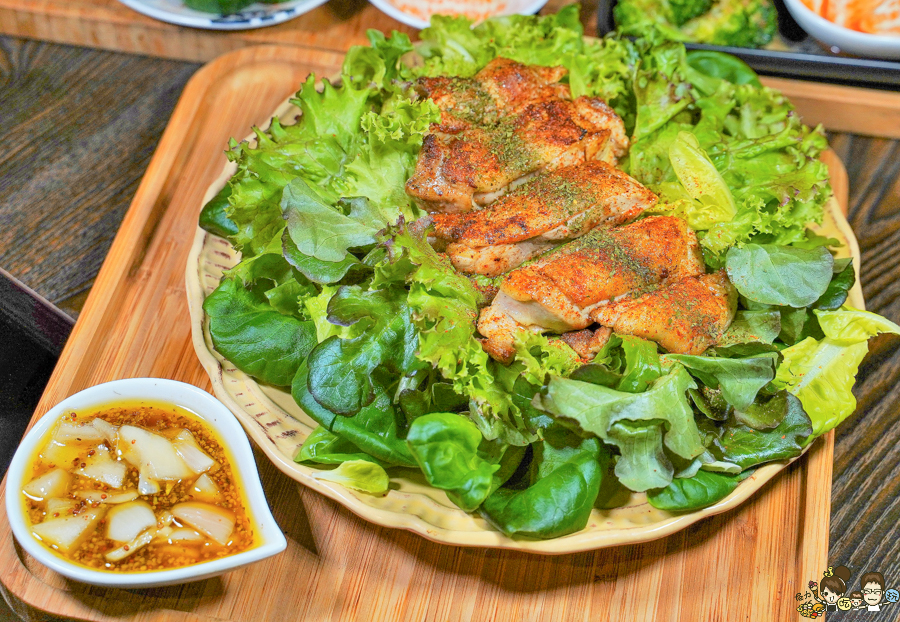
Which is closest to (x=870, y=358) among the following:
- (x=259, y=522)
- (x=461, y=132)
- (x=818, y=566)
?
(x=818, y=566)

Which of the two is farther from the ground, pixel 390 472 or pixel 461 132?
pixel 461 132

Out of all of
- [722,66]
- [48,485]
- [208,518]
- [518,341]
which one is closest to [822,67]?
[722,66]

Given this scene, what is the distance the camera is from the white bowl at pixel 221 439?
1.86 meters

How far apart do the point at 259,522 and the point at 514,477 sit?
80 cm

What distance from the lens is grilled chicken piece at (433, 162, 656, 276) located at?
7.61 feet

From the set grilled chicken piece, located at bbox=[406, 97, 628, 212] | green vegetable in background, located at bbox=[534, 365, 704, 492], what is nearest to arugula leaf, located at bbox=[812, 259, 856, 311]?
green vegetable in background, located at bbox=[534, 365, 704, 492]

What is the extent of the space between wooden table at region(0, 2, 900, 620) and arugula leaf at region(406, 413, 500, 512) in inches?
52.9

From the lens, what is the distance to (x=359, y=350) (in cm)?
213

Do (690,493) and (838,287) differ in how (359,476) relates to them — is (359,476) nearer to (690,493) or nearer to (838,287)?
(690,493)

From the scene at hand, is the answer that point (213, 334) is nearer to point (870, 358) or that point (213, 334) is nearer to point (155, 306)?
point (155, 306)

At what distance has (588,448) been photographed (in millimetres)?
2064

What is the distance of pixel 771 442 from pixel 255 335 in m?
1.63

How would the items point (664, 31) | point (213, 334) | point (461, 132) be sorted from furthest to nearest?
point (664, 31) → point (461, 132) → point (213, 334)

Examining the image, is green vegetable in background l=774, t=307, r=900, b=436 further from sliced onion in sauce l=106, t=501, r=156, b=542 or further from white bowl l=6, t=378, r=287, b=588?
sliced onion in sauce l=106, t=501, r=156, b=542
